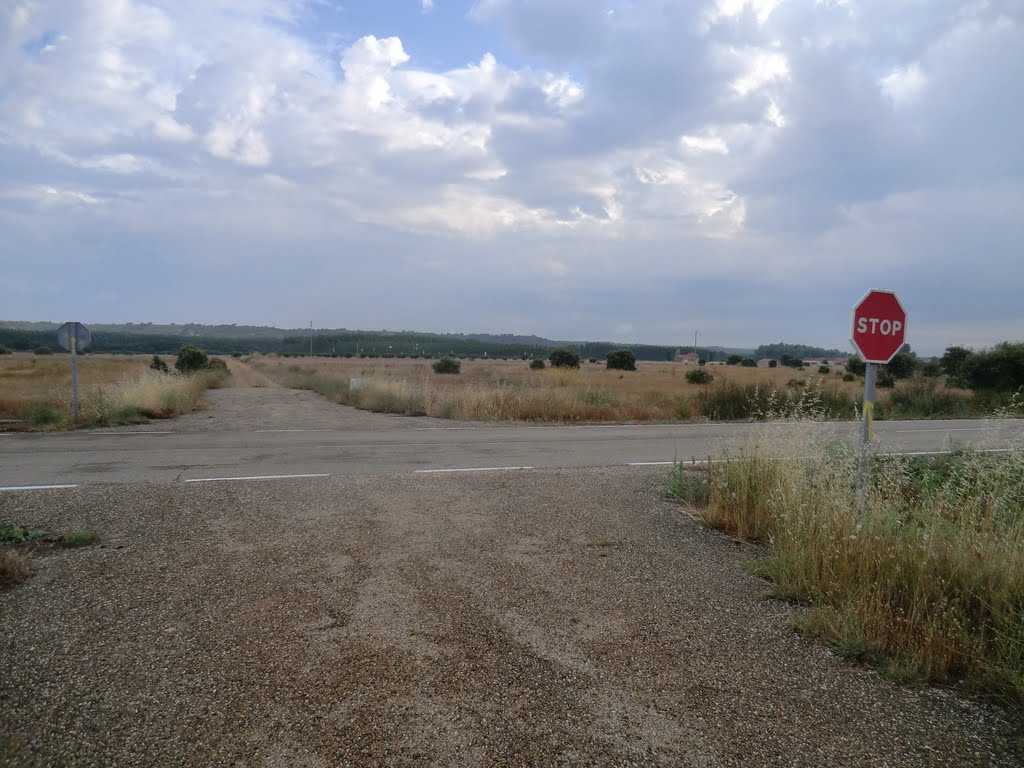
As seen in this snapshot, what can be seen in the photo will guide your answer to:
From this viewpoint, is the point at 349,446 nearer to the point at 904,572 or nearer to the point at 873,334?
the point at 873,334

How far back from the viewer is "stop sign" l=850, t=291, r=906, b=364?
5.83 meters

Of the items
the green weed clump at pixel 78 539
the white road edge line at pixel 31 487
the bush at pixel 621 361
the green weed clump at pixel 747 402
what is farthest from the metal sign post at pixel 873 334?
the bush at pixel 621 361

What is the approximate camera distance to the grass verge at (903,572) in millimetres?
3934

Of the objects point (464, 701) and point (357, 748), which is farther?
point (464, 701)

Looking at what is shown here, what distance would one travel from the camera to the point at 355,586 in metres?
5.06

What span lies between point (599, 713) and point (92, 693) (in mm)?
2794

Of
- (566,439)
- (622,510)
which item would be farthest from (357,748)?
(566,439)

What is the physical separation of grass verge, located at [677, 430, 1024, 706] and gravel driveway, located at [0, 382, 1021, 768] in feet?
1.01

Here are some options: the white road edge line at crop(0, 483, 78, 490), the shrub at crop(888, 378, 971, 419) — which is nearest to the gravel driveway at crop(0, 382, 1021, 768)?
the white road edge line at crop(0, 483, 78, 490)

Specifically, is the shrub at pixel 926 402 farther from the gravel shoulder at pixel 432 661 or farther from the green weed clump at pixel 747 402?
the gravel shoulder at pixel 432 661

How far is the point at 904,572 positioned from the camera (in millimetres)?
4746

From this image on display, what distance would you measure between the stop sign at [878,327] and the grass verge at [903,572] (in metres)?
1.32

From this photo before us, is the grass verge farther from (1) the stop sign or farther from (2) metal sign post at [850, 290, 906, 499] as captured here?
(1) the stop sign

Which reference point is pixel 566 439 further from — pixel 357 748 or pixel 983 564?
pixel 357 748
